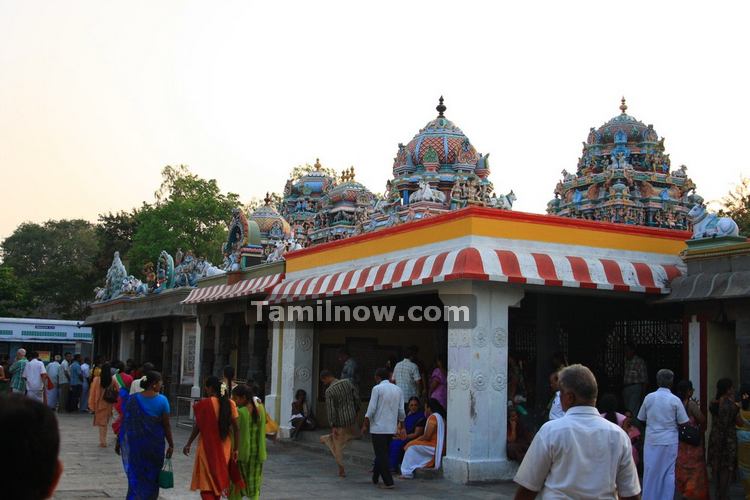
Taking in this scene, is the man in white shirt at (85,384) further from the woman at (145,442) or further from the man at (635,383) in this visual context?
the woman at (145,442)

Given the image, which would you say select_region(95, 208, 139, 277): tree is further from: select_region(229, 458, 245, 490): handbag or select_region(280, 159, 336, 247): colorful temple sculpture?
select_region(229, 458, 245, 490): handbag

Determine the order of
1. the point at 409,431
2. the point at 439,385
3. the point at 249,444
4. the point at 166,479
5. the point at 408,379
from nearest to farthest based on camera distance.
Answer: the point at 166,479 < the point at 249,444 < the point at 409,431 < the point at 439,385 < the point at 408,379

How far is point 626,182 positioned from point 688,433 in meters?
25.6

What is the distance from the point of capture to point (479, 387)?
11.4 m

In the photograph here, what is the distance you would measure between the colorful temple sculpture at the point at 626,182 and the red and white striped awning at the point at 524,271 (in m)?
20.4

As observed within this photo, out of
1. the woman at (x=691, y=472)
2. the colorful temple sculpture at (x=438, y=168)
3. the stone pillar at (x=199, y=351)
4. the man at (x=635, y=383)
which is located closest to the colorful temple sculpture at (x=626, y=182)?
the colorful temple sculpture at (x=438, y=168)

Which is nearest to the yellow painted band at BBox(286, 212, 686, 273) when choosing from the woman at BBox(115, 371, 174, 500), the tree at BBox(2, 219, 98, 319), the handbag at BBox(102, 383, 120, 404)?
the handbag at BBox(102, 383, 120, 404)

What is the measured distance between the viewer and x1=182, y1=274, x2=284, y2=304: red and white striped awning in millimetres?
17484

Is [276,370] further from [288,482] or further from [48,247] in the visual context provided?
[48,247]

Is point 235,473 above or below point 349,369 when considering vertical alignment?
below

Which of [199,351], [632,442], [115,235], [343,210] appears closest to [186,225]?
[115,235]

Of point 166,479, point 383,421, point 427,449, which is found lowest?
point 427,449

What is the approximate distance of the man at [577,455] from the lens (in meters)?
4.41

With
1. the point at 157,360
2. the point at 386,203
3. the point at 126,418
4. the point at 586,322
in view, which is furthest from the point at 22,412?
the point at 157,360
